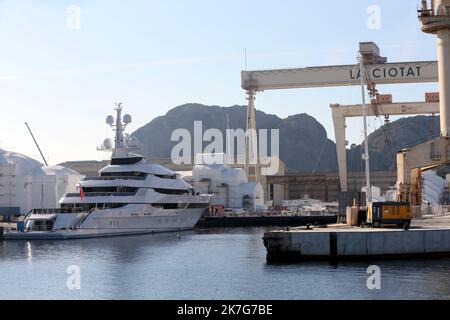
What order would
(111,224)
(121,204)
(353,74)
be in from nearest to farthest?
(111,224)
(121,204)
(353,74)

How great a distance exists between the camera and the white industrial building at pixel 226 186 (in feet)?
374

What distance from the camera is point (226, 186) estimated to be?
11500 cm

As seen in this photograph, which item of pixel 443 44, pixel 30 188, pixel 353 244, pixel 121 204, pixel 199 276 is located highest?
pixel 443 44

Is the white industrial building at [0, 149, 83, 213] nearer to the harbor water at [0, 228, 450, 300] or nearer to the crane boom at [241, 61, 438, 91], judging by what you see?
the crane boom at [241, 61, 438, 91]

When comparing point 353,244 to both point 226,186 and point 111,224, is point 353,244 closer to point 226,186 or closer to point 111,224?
point 111,224

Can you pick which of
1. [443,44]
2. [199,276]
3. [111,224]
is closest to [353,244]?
[199,276]

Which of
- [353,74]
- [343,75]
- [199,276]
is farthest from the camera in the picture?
[343,75]

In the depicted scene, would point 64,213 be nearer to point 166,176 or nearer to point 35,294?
point 166,176

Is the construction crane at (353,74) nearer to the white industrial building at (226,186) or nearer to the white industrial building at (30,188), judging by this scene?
the white industrial building at (226,186)

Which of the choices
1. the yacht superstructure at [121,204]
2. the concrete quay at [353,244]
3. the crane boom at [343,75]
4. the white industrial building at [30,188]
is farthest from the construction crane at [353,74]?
the white industrial building at [30,188]

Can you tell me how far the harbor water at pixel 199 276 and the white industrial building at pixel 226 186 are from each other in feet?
189

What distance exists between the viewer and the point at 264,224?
3900 inches

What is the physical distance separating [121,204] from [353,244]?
37.6m
